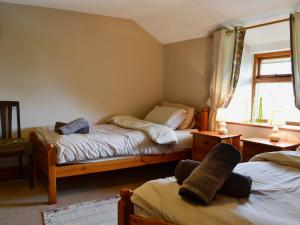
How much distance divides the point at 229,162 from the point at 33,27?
324 cm

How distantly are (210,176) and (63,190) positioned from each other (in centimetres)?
225

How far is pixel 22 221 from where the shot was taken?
245 cm

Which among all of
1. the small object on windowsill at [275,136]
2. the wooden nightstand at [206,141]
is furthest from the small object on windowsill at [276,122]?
the wooden nightstand at [206,141]

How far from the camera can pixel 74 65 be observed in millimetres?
4004

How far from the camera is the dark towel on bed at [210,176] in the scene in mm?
1388

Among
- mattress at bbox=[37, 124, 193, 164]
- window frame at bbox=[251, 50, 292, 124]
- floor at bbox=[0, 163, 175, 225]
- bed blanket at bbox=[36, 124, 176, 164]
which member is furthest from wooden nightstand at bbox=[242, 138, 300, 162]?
floor at bbox=[0, 163, 175, 225]

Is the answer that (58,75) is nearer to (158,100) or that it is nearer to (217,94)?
(158,100)

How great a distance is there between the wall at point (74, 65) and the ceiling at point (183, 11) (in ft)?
0.64

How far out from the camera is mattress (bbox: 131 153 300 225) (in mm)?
1248

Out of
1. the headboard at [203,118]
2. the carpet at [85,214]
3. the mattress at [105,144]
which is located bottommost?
the carpet at [85,214]

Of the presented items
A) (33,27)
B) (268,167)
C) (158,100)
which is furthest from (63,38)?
(268,167)

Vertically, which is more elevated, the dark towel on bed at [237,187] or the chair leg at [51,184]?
the dark towel on bed at [237,187]

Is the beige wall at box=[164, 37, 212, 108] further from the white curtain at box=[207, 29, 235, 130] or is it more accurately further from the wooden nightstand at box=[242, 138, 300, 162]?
the wooden nightstand at box=[242, 138, 300, 162]

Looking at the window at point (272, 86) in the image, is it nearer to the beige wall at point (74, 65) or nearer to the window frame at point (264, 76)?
the window frame at point (264, 76)
